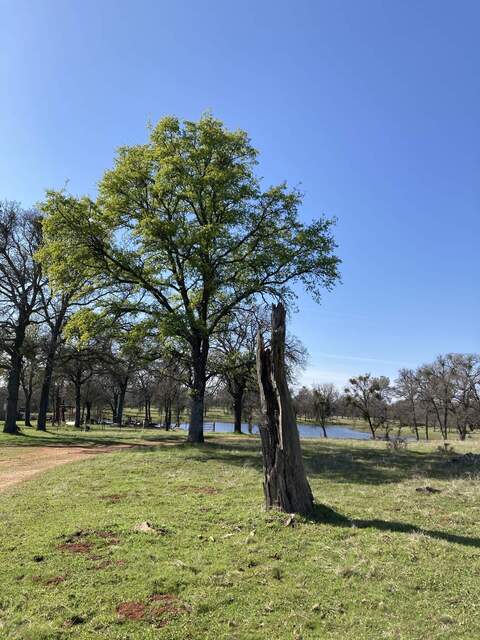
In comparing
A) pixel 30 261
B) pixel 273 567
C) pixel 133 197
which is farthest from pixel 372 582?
pixel 30 261

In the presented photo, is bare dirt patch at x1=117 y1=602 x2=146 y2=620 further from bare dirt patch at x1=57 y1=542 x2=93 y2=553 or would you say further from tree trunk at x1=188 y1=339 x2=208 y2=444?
tree trunk at x1=188 y1=339 x2=208 y2=444

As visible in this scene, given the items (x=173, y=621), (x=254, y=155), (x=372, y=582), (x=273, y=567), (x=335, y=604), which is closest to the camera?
(x=173, y=621)

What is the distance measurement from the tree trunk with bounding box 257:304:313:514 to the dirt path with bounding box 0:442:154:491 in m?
6.98

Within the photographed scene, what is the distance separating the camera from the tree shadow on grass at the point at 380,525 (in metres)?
6.56

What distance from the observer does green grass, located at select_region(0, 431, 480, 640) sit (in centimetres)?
426

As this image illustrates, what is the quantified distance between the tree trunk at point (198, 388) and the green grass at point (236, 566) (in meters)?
11.7

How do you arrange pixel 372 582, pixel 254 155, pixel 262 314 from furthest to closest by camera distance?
pixel 262 314
pixel 254 155
pixel 372 582

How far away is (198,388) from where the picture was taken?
22.0 metres

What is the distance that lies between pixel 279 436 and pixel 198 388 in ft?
45.3

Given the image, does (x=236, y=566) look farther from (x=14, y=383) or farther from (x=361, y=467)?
(x=14, y=383)

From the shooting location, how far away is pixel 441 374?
2285 inches

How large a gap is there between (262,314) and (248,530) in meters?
29.0


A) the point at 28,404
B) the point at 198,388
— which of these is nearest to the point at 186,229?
the point at 198,388

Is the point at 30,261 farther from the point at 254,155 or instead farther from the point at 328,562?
the point at 328,562
